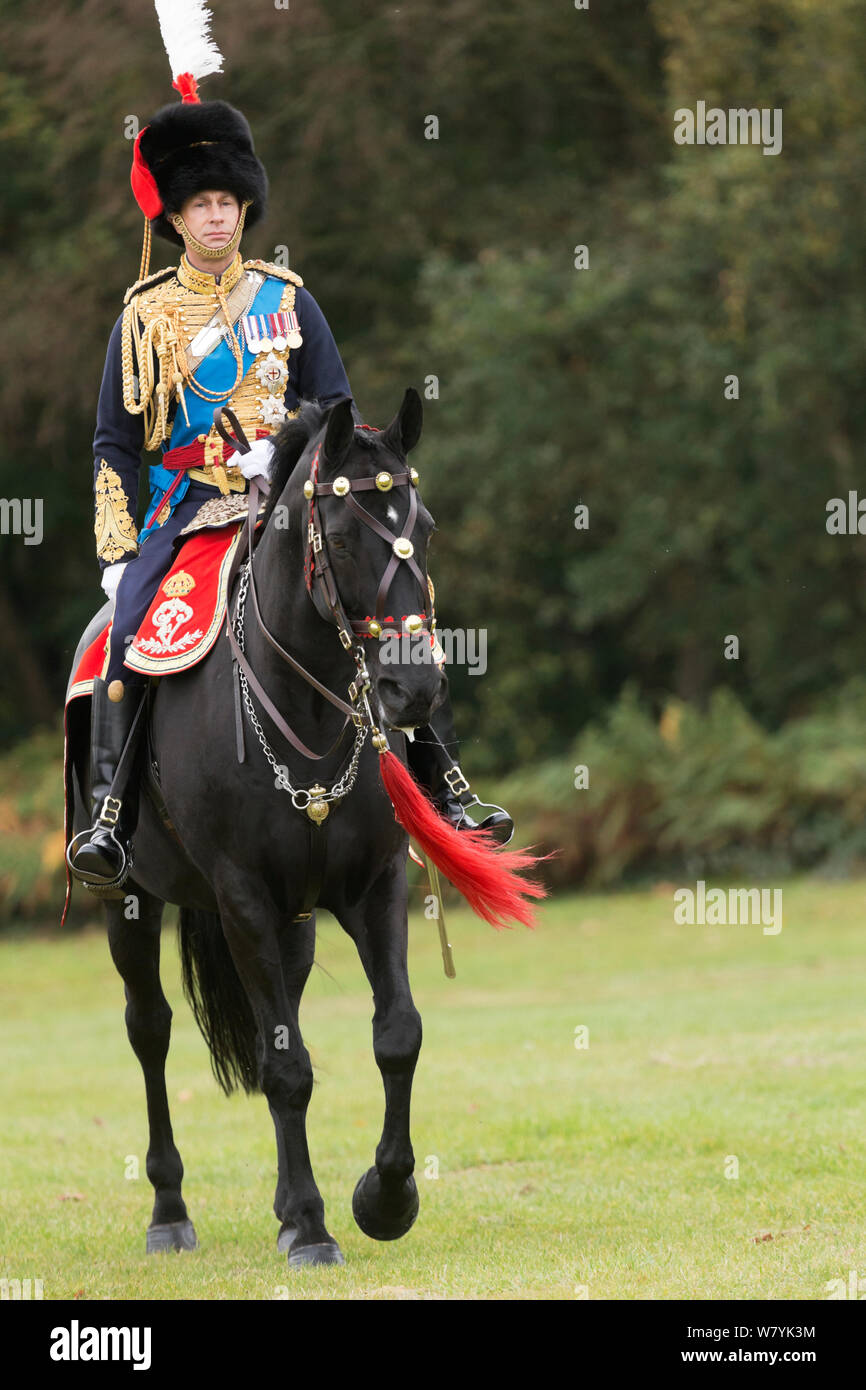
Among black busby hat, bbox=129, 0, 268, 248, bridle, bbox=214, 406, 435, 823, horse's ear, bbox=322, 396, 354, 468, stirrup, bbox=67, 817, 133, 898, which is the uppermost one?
black busby hat, bbox=129, 0, 268, 248

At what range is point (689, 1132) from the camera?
8539 millimetres

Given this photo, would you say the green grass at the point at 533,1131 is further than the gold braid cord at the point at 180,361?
No

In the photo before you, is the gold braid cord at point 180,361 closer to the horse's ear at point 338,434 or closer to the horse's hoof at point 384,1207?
the horse's ear at point 338,434

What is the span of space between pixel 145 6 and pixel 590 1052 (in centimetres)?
1402

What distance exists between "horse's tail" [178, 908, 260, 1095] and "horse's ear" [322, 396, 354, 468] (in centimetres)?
245

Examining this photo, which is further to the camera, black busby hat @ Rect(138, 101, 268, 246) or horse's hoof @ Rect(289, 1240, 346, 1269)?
black busby hat @ Rect(138, 101, 268, 246)

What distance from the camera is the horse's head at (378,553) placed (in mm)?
5270

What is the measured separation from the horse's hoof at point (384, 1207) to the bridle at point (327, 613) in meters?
1.24

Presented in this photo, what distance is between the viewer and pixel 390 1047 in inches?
Result: 241

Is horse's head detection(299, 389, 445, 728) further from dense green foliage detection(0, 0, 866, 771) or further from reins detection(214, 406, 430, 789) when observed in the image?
dense green foliage detection(0, 0, 866, 771)

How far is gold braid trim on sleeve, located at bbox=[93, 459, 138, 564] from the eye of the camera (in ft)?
22.8

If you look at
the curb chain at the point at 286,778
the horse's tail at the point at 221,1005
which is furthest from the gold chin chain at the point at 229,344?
the horse's tail at the point at 221,1005

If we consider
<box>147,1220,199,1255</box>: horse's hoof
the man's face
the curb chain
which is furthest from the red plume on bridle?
the man's face

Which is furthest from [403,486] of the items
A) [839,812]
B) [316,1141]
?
[839,812]
